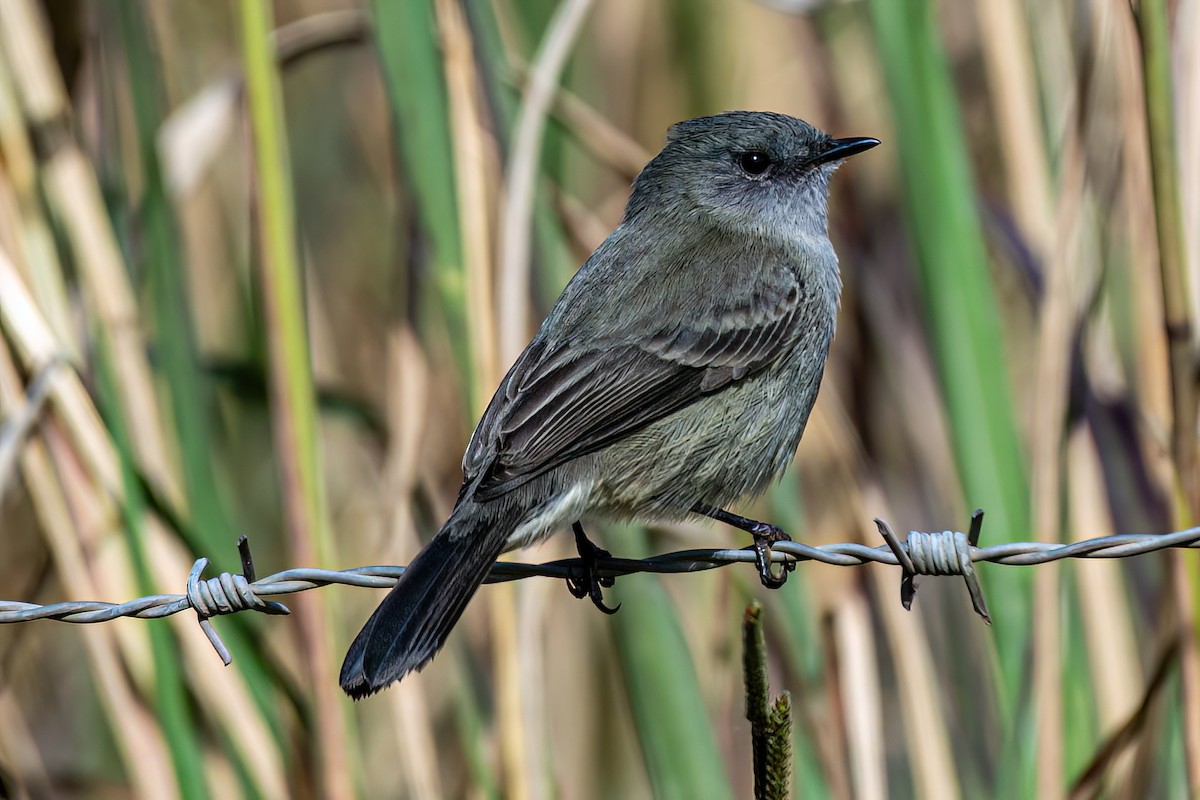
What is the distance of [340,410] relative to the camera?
132 inches

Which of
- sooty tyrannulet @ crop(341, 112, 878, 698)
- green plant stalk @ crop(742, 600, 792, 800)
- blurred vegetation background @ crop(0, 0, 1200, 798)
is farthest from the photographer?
blurred vegetation background @ crop(0, 0, 1200, 798)

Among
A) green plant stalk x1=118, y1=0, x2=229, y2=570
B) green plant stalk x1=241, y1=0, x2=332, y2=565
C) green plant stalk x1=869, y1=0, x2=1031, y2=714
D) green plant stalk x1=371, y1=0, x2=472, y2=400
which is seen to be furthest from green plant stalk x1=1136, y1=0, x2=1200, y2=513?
green plant stalk x1=118, y1=0, x2=229, y2=570

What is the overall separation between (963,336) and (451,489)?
154 cm

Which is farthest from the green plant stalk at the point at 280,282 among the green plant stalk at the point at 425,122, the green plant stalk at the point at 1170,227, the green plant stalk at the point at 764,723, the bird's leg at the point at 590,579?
the green plant stalk at the point at 1170,227

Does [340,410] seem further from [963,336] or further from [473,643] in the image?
[963,336]

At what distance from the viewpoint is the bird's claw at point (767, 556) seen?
96.5 inches

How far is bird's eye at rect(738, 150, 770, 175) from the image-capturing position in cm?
328

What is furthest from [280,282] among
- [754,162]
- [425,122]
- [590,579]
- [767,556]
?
[754,162]

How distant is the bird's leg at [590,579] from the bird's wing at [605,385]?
269 mm

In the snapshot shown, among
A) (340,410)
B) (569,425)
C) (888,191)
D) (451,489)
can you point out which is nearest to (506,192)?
(569,425)

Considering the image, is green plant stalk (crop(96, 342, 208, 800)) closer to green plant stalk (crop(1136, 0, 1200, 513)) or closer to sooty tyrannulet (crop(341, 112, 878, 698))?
sooty tyrannulet (crop(341, 112, 878, 698))

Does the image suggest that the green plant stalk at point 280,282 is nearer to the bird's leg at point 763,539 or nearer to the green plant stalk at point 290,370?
the green plant stalk at point 290,370

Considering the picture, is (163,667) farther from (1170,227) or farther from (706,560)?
(1170,227)

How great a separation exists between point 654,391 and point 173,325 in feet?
3.42
